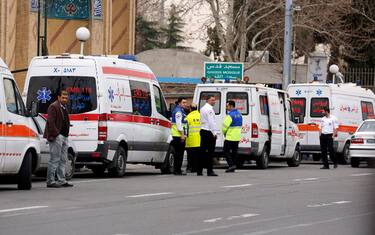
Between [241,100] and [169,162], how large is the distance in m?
3.98

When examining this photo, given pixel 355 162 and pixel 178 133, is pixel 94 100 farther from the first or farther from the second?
pixel 355 162

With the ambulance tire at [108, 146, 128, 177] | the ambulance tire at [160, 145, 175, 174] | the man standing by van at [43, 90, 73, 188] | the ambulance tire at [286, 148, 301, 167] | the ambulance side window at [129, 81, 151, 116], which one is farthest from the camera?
the ambulance tire at [286, 148, 301, 167]

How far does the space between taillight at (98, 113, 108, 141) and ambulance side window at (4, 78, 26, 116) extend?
3.55 m

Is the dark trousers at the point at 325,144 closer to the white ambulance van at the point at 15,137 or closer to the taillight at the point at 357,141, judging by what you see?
the taillight at the point at 357,141

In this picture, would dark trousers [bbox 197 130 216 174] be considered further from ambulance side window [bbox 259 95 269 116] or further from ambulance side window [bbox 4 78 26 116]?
ambulance side window [bbox 4 78 26 116]

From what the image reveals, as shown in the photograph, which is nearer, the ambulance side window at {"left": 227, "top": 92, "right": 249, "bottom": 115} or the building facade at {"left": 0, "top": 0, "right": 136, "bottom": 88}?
the ambulance side window at {"left": 227, "top": 92, "right": 249, "bottom": 115}

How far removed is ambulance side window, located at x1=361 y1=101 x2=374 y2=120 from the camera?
34.9 meters

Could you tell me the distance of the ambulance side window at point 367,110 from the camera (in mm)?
34906

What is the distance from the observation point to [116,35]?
38.5m

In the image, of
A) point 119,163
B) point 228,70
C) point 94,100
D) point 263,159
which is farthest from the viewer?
point 228,70

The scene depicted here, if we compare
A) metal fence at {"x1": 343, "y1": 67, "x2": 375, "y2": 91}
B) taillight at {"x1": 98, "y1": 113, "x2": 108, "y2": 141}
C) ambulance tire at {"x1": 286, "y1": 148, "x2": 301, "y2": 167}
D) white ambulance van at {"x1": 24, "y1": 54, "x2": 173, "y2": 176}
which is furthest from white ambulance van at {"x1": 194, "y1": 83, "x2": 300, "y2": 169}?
metal fence at {"x1": 343, "y1": 67, "x2": 375, "y2": 91}

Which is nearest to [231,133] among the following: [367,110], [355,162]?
[355,162]

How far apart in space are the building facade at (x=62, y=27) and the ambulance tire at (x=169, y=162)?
393 inches

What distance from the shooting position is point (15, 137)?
16266 mm
